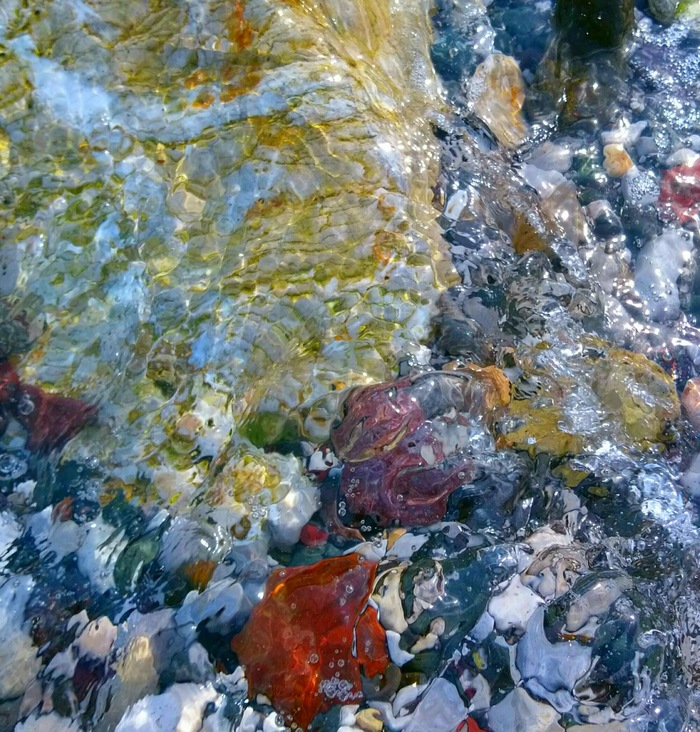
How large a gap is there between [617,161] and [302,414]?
2284 mm

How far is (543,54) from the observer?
3.96 meters

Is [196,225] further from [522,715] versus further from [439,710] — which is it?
[522,715]

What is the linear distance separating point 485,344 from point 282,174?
3.84ft

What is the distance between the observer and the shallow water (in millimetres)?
2295

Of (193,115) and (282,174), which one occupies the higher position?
(193,115)

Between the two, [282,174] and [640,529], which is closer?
[640,529]

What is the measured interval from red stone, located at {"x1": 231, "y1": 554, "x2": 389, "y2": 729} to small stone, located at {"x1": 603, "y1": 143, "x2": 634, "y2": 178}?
259 cm

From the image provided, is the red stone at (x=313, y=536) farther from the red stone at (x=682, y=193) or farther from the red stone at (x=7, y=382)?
the red stone at (x=682, y=193)

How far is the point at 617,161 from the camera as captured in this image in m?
3.67

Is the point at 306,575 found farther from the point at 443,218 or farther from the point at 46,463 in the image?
the point at 443,218

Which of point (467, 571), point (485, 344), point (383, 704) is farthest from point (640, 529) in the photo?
point (383, 704)

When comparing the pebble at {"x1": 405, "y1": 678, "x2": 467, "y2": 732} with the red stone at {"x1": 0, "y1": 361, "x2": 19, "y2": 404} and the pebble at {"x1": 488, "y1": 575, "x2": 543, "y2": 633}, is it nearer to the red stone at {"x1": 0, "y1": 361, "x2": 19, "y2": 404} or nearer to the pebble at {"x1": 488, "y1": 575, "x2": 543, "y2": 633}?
the pebble at {"x1": 488, "y1": 575, "x2": 543, "y2": 633}

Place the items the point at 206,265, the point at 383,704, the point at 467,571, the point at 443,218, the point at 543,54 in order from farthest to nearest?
the point at 543,54 < the point at 443,218 < the point at 206,265 < the point at 467,571 < the point at 383,704

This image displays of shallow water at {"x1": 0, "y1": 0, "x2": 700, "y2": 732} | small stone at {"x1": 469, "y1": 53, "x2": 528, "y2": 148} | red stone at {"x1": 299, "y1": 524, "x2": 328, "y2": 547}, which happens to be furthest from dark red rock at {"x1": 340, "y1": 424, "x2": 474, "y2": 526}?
small stone at {"x1": 469, "y1": 53, "x2": 528, "y2": 148}
